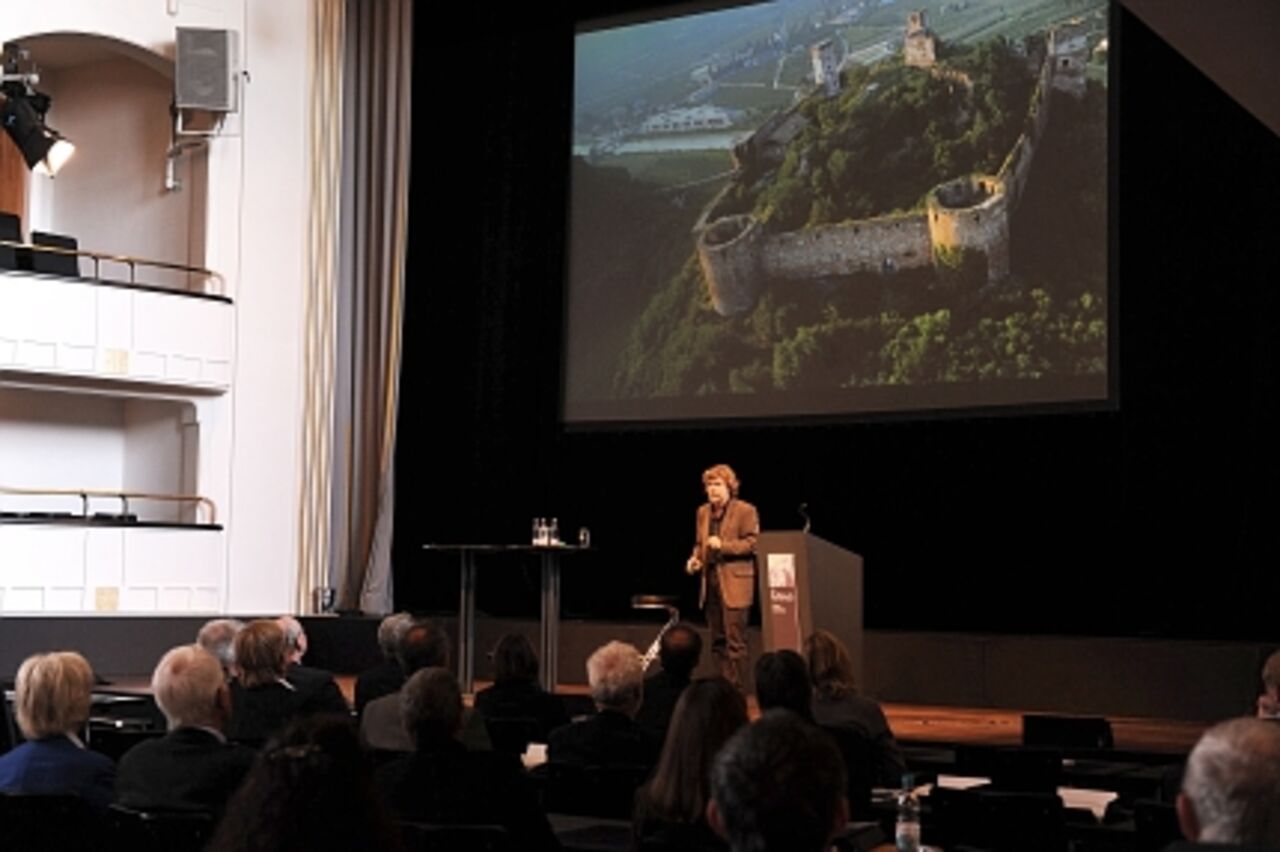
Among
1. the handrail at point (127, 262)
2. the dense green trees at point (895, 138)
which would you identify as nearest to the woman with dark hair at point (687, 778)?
the dense green trees at point (895, 138)

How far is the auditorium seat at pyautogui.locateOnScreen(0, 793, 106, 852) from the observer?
388 centimetres

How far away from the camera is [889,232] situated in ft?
41.1

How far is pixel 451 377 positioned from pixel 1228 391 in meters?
6.79

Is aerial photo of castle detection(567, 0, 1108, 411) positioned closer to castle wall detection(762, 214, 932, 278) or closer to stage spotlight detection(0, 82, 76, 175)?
castle wall detection(762, 214, 932, 278)

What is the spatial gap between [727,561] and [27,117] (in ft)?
22.8

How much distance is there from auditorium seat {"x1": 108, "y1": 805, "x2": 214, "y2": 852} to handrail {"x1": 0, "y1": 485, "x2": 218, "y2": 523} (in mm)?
10670

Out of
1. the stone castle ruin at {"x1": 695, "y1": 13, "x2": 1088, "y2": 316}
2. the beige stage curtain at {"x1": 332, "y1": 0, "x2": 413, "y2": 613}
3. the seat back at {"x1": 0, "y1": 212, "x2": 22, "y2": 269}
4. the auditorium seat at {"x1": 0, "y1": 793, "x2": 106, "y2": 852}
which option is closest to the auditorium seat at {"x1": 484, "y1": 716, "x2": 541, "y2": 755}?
the auditorium seat at {"x1": 0, "y1": 793, "x2": 106, "y2": 852}

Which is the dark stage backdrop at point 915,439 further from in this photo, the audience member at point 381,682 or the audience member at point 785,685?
the audience member at point 785,685

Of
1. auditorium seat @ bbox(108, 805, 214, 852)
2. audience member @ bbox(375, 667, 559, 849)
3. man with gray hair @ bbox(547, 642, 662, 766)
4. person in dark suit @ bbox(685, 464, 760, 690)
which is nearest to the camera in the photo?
auditorium seat @ bbox(108, 805, 214, 852)

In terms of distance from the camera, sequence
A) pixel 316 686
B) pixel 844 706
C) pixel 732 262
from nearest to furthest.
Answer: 1. pixel 844 706
2. pixel 316 686
3. pixel 732 262

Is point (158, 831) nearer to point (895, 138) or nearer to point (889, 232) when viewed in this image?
point (889, 232)

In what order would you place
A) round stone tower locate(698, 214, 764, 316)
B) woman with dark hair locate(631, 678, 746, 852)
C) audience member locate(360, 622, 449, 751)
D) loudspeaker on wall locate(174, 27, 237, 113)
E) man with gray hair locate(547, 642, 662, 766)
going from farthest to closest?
loudspeaker on wall locate(174, 27, 237, 113)
round stone tower locate(698, 214, 764, 316)
audience member locate(360, 622, 449, 751)
man with gray hair locate(547, 642, 662, 766)
woman with dark hair locate(631, 678, 746, 852)

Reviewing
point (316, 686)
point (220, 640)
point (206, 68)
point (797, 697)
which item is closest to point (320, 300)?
point (206, 68)

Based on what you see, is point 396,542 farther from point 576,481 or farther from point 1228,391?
point 1228,391
